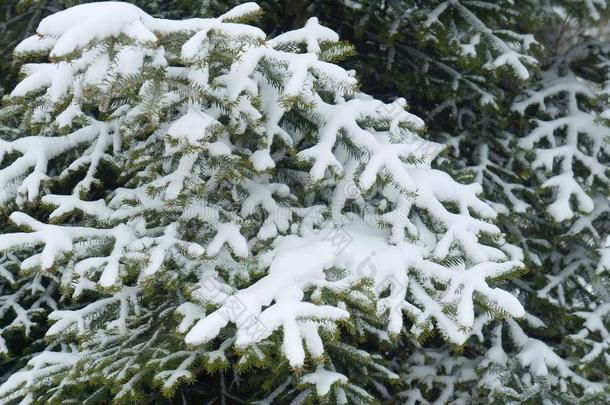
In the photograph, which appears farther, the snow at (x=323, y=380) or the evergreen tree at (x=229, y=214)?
the snow at (x=323, y=380)

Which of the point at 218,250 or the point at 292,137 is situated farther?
the point at 292,137

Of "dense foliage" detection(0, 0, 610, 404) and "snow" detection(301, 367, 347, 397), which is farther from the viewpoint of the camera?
"snow" detection(301, 367, 347, 397)

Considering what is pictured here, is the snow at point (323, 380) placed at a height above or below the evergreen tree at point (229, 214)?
below

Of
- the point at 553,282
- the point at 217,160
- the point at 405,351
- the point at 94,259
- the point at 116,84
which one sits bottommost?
the point at 405,351

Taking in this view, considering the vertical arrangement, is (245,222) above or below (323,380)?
above

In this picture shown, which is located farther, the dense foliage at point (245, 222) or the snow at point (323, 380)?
the snow at point (323, 380)

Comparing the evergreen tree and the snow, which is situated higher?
the evergreen tree

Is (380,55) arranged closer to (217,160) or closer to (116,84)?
(217,160)

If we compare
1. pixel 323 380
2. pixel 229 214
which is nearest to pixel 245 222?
pixel 229 214

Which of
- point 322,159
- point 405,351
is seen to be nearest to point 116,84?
point 322,159

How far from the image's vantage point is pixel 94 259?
8.39 ft

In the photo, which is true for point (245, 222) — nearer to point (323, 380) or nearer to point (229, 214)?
point (229, 214)

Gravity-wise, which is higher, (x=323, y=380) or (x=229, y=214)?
(x=229, y=214)

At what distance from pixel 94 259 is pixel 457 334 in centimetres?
164
